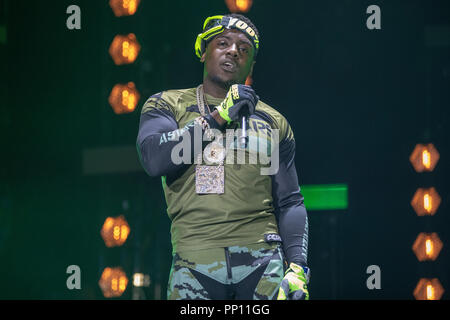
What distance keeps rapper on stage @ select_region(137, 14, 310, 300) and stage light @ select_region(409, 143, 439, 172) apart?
5.03 ft

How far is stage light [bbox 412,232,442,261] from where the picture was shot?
428 cm

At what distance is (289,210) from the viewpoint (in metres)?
3.02

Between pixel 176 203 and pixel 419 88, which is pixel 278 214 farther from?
pixel 419 88

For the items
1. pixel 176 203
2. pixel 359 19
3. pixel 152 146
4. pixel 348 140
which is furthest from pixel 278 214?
pixel 359 19

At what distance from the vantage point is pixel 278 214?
3049mm

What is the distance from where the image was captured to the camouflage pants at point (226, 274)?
8.91 feet

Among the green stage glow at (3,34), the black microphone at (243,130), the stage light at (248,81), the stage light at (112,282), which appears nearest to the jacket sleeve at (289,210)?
the black microphone at (243,130)

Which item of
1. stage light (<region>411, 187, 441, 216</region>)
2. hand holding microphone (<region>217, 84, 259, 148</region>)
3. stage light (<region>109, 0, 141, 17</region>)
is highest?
stage light (<region>109, 0, 141, 17</region>)

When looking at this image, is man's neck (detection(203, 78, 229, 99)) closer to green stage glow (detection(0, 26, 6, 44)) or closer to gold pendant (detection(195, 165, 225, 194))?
gold pendant (detection(195, 165, 225, 194))

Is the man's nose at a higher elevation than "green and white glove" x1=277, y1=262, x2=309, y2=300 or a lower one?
higher

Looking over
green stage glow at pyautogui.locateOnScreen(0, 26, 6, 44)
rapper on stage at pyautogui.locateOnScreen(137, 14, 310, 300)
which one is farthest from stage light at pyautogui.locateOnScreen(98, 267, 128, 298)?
green stage glow at pyautogui.locateOnScreen(0, 26, 6, 44)

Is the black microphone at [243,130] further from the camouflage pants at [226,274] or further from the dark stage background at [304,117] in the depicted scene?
the dark stage background at [304,117]

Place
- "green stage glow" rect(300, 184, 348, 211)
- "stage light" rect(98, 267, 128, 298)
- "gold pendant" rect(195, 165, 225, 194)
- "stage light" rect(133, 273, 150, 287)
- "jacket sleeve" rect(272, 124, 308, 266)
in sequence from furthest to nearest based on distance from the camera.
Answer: "green stage glow" rect(300, 184, 348, 211), "stage light" rect(133, 273, 150, 287), "stage light" rect(98, 267, 128, 298), "jacket sleeve" rect(272, 124, 308, 266), "gold pendant" rect(195, 165, 225, 194)

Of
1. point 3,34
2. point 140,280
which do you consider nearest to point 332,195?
point 140,280
